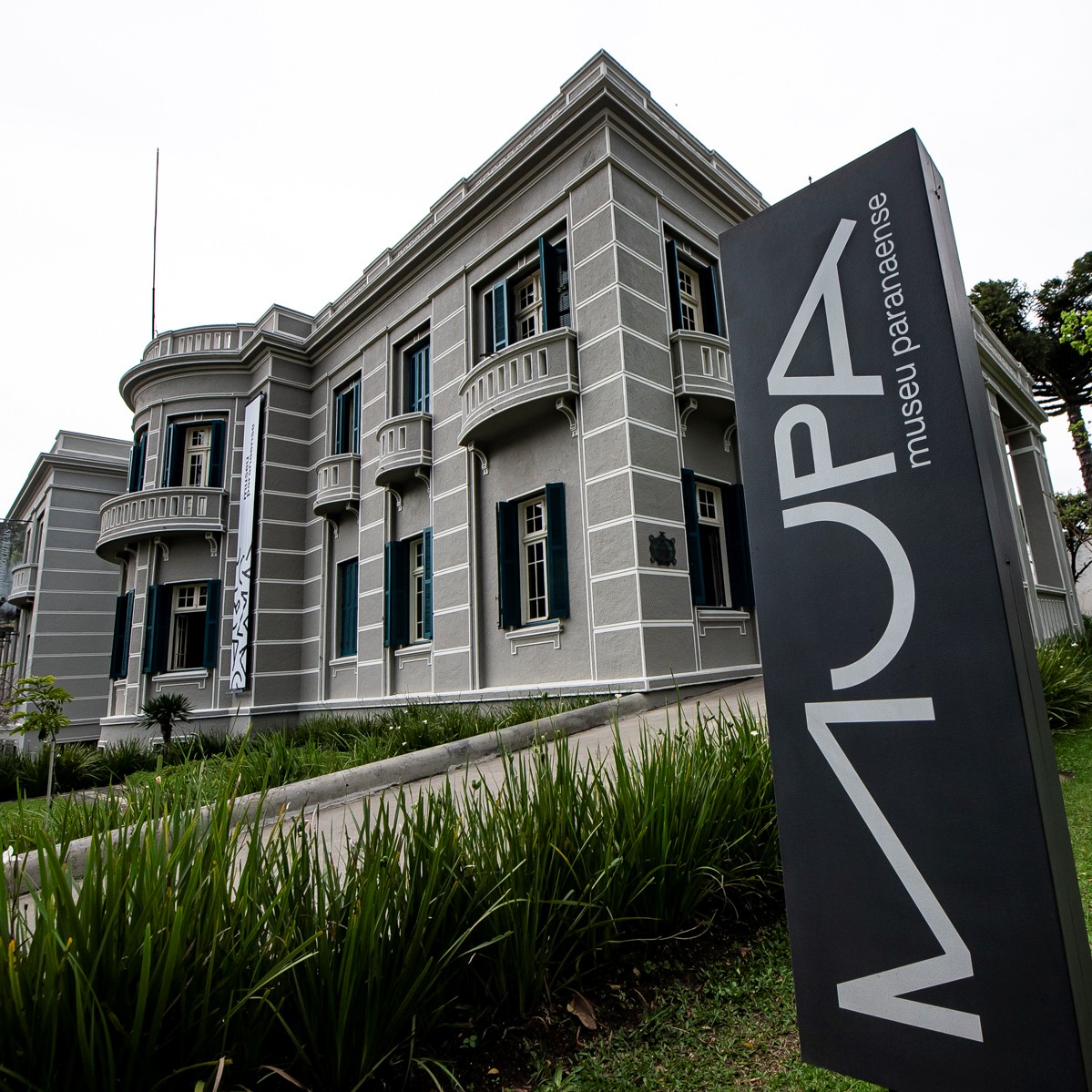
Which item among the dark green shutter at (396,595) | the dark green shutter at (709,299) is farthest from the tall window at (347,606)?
the dark green shutter at (709,299)

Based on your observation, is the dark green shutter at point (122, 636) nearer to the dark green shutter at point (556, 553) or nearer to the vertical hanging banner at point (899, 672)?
the dark green shutter at point (556, 553)

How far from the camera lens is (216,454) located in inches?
717

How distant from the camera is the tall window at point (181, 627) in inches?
671

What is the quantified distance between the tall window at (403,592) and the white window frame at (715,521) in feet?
17.1

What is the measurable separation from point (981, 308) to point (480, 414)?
1993 cm

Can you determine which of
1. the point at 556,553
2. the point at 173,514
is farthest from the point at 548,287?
the point at 173,514

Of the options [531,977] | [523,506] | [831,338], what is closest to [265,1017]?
[531,977]

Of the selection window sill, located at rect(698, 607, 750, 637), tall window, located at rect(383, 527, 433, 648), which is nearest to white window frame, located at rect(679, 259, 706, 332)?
window sill, located at rect(698, 607, 750, 637)

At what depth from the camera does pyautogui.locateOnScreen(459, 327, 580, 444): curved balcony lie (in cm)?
1087

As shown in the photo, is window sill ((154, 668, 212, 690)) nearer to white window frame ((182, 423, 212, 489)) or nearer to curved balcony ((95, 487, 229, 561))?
curved balcony ((95, 487, 229, 561))

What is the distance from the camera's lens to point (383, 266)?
15758 mm

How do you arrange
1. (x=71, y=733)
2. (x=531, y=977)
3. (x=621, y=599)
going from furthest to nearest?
(x=71, y=733) < (x=621, y=599) < (x=531, y=977)

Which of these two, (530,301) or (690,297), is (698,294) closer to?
(690,297)

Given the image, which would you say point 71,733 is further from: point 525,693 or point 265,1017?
point 265,1017
